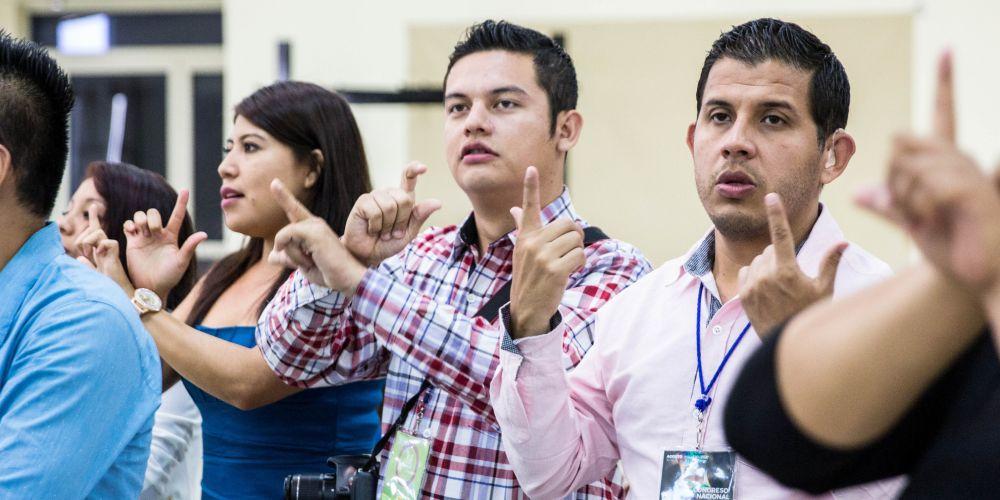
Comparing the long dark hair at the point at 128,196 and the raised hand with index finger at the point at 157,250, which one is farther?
the long dark hair at the point at 128,196

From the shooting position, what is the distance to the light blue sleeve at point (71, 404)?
124cm

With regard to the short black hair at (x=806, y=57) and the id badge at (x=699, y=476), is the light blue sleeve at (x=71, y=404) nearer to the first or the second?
the id badge at (x=699, y=476)

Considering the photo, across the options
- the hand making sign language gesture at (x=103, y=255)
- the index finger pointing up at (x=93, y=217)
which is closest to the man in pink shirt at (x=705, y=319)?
the hand making sign language gesture at (x=103, y=255)

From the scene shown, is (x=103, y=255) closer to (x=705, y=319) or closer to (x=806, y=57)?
(x=705, y=319)

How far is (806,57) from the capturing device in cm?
145

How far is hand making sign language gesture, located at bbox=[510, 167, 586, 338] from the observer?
1347 mm

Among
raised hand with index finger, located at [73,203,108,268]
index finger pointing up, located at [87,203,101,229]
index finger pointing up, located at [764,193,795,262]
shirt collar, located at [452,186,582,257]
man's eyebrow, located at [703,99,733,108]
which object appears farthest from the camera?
index finger pointing up, located at [87,203,101,229]

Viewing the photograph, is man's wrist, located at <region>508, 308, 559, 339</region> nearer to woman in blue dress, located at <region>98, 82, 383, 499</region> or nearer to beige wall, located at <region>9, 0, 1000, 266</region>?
woman in blue dress, located at <region>98, 82, 383, 499</region>

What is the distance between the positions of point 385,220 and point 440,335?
19cm

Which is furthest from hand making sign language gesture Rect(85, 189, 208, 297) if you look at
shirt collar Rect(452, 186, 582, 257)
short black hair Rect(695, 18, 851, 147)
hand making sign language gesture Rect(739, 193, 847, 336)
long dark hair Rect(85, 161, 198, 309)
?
hand making sign language gesture Rect(739, 193, 847, 336)

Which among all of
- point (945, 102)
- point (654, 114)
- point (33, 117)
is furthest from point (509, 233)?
point (654, 114)

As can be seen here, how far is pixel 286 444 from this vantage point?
197 centimetres

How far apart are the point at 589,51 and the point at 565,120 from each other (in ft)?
13.1

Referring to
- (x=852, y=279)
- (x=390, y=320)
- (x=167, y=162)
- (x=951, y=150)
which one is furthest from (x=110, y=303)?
(x=167, y=162)
